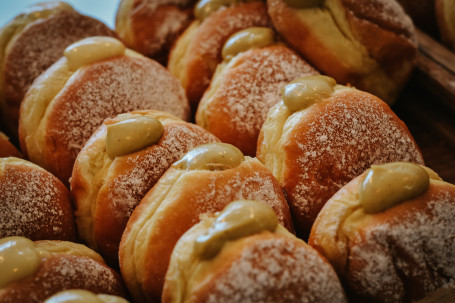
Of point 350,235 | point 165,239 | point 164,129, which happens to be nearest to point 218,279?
point 165,239

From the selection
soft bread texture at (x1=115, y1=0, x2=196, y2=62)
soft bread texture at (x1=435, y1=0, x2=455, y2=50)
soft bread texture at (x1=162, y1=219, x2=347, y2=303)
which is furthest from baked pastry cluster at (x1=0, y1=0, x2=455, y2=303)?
soft bread texture at (x1=435, y1=0, x2=455, y2=50)

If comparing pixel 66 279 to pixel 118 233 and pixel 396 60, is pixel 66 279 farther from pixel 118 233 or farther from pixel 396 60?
pixel 396 60

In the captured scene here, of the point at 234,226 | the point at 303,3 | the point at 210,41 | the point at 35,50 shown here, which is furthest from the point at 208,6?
the point at 234,226

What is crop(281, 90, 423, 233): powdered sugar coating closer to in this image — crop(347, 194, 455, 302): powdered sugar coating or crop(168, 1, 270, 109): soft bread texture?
crop(347, 194, 455, 302): powdered sugar coating

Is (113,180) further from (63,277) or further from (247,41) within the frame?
(247,41)

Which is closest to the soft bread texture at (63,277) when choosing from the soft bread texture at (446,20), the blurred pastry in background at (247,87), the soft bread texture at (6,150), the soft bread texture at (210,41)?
the soft bread texture at (6,150)

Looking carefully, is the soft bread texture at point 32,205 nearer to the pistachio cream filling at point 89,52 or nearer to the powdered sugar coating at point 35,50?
the pistachio cream filling at point 89,52
